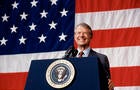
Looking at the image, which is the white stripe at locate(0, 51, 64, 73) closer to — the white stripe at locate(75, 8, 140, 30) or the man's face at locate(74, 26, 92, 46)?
the white stripe at locate(75, 8, 140, 30)

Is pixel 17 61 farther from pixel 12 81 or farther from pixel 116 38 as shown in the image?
pixel 116 38

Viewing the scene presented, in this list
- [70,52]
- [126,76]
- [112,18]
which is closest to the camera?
[70,52]

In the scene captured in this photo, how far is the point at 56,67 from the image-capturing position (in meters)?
1.64

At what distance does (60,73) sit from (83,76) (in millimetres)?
111

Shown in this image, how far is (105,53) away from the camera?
11.0 ft

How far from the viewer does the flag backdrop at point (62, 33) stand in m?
3.29

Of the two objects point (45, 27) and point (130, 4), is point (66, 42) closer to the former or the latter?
point (45, 27)

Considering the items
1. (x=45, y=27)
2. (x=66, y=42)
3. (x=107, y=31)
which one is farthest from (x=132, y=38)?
(x=45, y=27)

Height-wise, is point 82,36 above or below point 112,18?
below

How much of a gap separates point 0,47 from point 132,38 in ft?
4.81

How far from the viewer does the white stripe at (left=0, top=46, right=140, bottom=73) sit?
129 inches

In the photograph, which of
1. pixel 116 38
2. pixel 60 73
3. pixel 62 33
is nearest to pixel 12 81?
pixel 62 33

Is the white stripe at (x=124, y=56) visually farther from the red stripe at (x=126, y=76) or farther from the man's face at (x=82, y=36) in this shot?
the man's face at (x=82, y=36)

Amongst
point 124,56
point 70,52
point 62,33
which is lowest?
point 70,52
